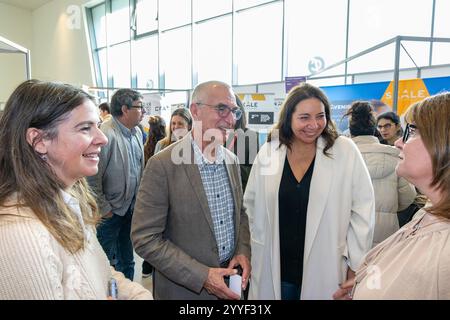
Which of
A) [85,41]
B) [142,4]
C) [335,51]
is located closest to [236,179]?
[335,51]

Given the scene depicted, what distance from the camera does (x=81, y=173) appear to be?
1021mm

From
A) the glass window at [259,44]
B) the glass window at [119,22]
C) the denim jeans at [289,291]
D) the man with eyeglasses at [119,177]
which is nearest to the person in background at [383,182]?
the denim jeans at [289,291]

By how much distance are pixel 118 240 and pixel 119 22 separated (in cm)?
912

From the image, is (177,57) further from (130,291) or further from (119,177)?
(130,291)

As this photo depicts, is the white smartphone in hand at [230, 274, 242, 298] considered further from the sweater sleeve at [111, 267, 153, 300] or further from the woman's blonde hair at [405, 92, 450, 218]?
the woman's blonde hair at [405, 92, 450, 218]

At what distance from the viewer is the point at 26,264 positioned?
2.35ft

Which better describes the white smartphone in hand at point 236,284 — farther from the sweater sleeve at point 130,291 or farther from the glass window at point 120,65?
the glass window at point 120,65

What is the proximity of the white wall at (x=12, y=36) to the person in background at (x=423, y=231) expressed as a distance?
49.5 ft

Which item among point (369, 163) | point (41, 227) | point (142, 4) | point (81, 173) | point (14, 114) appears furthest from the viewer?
point (142, 4)

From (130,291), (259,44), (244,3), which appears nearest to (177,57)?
(244,3)

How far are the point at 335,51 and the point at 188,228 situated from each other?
5.75 meters

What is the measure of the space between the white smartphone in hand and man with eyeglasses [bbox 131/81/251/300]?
0.01 meters

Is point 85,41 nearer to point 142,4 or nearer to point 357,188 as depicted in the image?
point 142,4

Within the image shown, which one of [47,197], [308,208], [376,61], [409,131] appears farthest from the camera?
[376,61]
